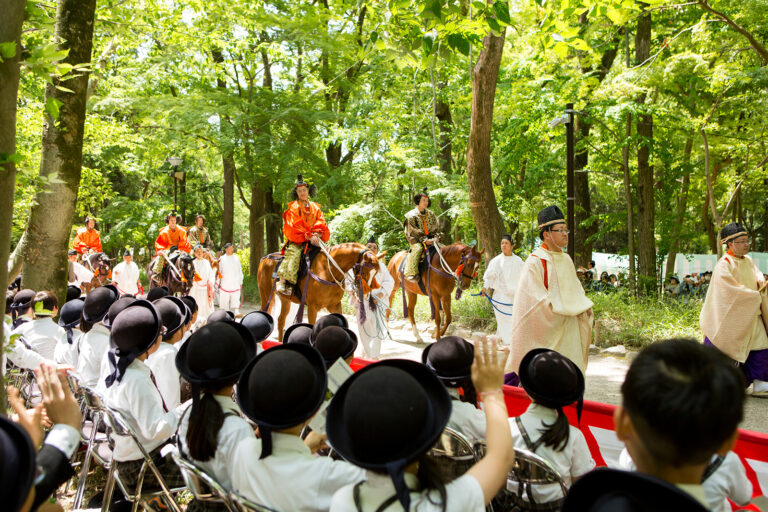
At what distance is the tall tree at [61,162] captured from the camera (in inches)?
196

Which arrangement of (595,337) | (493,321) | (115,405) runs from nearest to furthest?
(115,405), (595,337), (493,321)

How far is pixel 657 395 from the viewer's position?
4.38ft

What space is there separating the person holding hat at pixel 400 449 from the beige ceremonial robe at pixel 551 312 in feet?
11.1

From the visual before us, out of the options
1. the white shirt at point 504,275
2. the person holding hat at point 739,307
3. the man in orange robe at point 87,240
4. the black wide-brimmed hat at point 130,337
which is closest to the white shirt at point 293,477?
the black wide-brimmed hat at point 130,337

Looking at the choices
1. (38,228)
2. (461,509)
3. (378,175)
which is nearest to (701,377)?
(461,509)

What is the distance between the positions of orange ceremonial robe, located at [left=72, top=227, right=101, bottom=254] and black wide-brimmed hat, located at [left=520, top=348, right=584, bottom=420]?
17.0 meters

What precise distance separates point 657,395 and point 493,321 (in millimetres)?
10562

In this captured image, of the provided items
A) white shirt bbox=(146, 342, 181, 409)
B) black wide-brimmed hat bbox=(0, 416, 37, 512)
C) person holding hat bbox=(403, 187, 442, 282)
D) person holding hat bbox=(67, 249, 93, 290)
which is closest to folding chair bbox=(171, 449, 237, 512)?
black wide-brimmed hat bbox=(0, 416, 37, 512)

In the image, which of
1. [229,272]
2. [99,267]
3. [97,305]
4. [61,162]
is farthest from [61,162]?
[99,267]

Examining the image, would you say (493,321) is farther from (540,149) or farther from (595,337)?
(540,149)

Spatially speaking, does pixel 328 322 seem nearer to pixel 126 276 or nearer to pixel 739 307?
pixel 739 307

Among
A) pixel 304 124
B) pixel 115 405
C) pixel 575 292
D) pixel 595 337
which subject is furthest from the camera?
pixel 304 124

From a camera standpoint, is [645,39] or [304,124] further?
[304,124]

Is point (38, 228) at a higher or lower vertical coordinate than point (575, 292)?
higher
